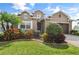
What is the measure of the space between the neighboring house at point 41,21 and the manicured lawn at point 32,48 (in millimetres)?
186

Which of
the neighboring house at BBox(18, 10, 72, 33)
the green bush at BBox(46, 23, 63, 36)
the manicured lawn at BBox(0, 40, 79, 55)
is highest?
the neighboring house at BBox(18, 10, 72, 33)

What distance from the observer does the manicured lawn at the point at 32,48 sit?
371 centimetres

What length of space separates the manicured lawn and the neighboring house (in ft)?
0.61

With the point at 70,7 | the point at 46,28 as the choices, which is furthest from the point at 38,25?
the point at 70,7

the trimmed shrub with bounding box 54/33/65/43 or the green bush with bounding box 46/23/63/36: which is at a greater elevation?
the green bush with bounding box 46/23/63/36

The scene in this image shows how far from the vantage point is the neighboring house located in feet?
12.3

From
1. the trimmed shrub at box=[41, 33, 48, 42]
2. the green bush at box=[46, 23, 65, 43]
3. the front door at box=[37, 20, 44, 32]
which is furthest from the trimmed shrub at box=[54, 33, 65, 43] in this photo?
the front door at box=[37, 20, 44, 32]

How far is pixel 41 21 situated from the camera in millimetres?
3789

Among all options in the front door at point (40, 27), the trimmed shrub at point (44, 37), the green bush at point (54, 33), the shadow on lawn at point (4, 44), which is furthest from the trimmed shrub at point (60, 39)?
the shadow on lawn at point (4, 44)

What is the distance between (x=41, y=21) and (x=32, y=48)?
36 cm

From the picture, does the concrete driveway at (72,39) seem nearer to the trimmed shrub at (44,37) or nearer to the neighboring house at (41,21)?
the neighboring house at (41,21)

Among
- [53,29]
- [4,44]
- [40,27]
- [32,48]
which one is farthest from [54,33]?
[4,44]

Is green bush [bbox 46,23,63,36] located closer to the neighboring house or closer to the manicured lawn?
the neighboring house

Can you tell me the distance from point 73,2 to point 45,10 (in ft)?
1.17
